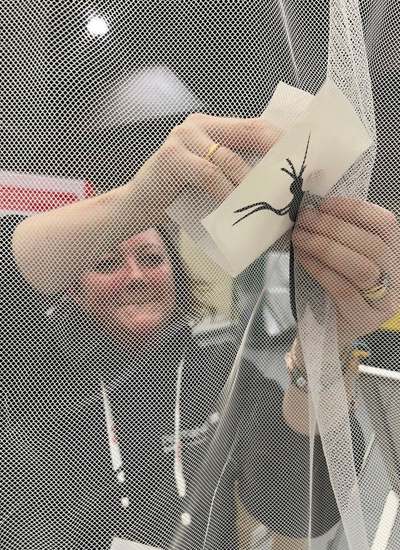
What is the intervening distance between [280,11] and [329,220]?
0.51ft

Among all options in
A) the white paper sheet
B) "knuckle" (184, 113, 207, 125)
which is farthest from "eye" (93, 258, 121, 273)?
the white paper sheet

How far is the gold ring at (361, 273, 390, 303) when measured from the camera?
0.44 meters

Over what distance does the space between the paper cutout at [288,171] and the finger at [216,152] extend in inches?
0.6

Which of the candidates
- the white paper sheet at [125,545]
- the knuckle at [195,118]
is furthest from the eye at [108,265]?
the white paper sheet at [125,545]

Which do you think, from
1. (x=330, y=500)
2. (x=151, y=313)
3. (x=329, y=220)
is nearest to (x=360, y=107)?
(x=329, y=220)

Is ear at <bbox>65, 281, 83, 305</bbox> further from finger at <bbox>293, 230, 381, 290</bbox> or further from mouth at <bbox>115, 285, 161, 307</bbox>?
finger at <bbox>293, 230, 381, 290</bbox>

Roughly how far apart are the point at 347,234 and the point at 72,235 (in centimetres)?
19

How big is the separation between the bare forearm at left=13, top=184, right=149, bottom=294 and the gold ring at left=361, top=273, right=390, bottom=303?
0.17 m

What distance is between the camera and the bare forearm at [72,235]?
41 cm

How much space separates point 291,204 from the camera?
429mm

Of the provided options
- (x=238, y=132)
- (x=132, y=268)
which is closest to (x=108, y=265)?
(x=132, y=268)

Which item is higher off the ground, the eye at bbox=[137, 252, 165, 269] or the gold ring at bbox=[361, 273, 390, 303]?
the gold ring at bbox=[361, 273, 390, 303]

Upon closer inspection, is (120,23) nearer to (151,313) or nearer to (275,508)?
(151,313)

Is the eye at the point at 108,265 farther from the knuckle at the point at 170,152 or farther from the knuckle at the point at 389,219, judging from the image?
the knuckle at the point at 389,219
